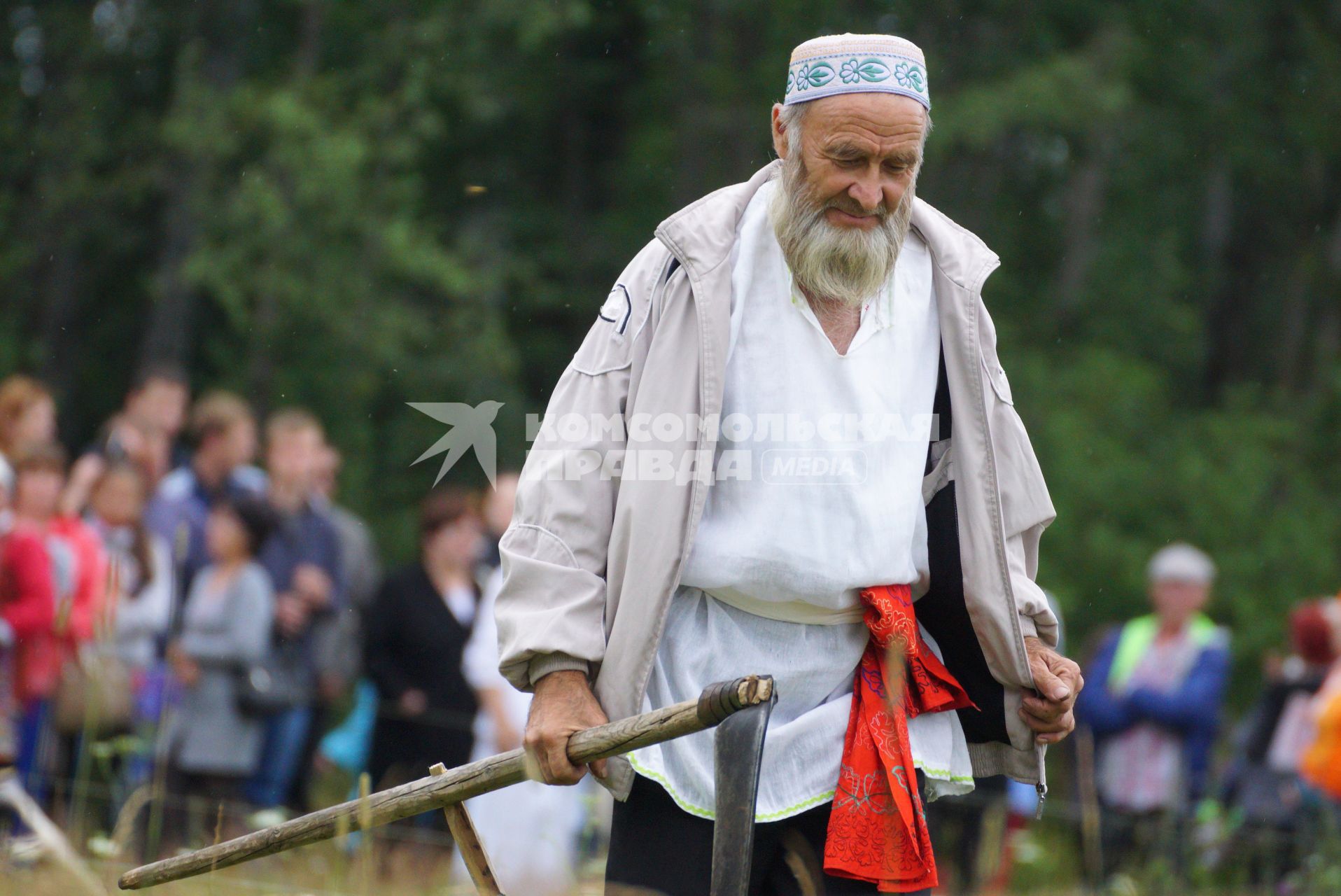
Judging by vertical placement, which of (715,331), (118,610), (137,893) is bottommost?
(137,893)

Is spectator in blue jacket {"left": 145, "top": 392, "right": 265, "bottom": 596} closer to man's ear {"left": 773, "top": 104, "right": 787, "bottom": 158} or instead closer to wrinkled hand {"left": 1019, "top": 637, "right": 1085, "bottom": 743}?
man's ear {"left": 773, "top": 104, "right": 787, "bottom": 158}

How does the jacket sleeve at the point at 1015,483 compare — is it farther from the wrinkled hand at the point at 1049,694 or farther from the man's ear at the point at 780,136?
the man's ear at the point at 780,136

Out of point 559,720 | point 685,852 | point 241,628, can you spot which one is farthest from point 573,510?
point 241,628

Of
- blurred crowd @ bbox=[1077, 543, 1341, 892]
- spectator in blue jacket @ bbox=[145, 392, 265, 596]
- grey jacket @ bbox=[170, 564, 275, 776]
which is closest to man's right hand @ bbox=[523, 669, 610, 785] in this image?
grey jacket @ bbox=[170, 564, 275, 776]

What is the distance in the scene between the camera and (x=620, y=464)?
8.86 ft

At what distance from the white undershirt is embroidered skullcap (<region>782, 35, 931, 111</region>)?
0.99ft

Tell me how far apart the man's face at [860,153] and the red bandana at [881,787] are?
2.19ft

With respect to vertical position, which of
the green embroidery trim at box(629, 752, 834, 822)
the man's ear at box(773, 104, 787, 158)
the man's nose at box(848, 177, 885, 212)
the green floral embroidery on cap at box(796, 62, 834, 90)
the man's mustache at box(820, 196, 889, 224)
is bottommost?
the green embroidery trim at box(629, 752, 834, 822)

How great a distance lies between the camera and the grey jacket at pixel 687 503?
2.63 meters

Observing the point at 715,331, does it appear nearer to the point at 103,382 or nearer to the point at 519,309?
the point at 519,309

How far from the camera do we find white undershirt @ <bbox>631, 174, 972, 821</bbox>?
2680mm

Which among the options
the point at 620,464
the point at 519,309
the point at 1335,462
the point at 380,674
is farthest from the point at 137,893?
the point at 1335,462

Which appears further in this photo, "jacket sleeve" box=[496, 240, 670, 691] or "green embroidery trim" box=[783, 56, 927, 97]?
"green embroidery trim" box=[783, 56, 927, 97]

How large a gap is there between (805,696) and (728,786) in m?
0.36
